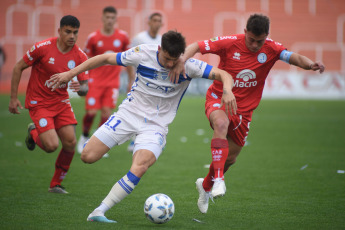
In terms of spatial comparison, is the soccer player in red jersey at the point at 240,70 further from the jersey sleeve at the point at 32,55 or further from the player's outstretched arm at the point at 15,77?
the player's outstretched arm at the point at 15,77

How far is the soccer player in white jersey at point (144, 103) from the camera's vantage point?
18.0 feet

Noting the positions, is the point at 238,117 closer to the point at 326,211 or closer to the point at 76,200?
the point at 326,211

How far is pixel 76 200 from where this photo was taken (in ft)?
21.8

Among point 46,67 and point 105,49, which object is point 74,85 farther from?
point 105,49

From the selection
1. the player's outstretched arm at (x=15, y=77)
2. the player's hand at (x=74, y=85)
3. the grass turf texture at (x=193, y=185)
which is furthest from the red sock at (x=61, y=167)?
the player's hand at (x=74, y=85)

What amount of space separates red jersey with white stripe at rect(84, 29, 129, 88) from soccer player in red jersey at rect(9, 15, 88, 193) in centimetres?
373

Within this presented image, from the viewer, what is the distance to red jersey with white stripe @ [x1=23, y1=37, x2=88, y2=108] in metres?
6.99

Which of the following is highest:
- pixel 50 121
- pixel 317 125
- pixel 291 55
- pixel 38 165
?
pixel 291 55

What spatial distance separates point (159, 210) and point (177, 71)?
1521 mm

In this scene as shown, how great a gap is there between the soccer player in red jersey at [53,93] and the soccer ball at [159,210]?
2.15 metres

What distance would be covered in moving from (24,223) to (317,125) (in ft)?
41.3

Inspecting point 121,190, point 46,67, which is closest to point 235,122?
point 121,190

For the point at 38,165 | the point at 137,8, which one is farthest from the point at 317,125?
the point at 137,8

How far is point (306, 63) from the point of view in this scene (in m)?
6.05
